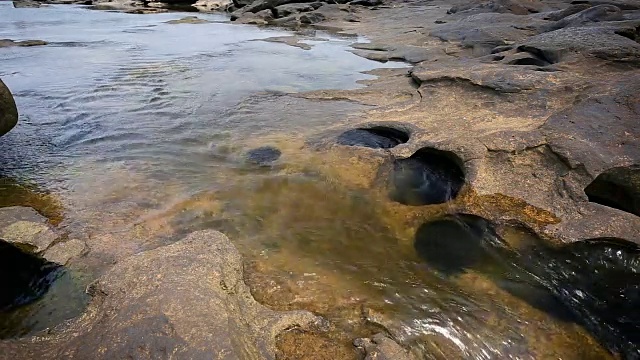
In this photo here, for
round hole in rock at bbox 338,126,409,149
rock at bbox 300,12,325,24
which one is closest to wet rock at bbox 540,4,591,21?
rock at bbox 300,12,325,24

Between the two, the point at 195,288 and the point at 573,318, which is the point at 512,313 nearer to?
the point at 573,318

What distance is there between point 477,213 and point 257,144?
9.90 feet

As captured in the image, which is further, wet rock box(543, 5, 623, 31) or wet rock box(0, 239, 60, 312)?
wet rock box(543, 5, 623, 31)

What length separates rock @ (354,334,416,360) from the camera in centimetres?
244

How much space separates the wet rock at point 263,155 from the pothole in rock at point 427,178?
5.00 ft

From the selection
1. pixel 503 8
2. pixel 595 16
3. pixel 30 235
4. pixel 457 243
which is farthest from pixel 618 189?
pixel 503 8

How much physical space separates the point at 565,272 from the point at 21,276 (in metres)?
4.09

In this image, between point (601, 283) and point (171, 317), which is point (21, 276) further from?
point (601, 283)

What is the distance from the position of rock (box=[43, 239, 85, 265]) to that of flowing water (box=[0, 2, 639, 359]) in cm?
9

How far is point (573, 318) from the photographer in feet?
9.47

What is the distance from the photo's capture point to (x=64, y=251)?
3297 mm

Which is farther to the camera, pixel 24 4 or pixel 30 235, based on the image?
pixel 24 4

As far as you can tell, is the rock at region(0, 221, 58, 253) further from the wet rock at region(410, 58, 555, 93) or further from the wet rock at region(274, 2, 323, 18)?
the wet rock at region(274, 2, 323, 18)

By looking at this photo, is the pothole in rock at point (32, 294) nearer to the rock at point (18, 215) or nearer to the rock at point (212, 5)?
the rock at point (18, 215)
